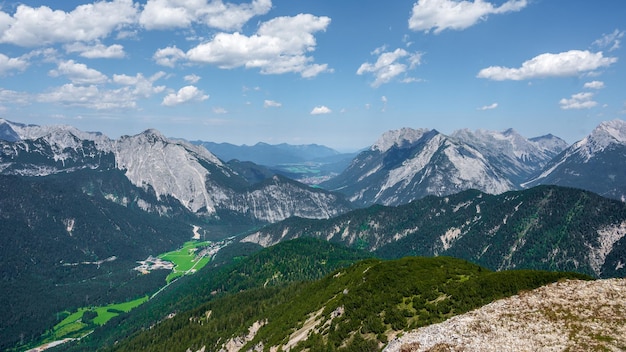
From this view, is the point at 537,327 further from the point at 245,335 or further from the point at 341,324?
the point at 245,335

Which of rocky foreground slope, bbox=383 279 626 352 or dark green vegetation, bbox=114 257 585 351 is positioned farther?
dark green vegetation, bbox=114 257 585 351

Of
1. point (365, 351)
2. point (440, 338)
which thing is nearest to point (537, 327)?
point (440, 338)

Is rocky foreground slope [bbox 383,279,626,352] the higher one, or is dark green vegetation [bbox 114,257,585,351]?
rocky foreground slope [bbox 383,279,626,352]

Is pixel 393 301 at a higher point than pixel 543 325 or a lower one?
lower

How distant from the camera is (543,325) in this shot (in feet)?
184

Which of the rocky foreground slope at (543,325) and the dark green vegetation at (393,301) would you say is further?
the dark green vegetation at (393,301)

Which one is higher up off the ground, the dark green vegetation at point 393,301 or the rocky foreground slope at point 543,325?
the rocky foreground slope at point 543,325

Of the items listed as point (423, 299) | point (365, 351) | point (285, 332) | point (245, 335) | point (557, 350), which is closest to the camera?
point (557, 350)

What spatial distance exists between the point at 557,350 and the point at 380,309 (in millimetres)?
43735

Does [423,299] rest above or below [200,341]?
above

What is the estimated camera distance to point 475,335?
56781 mm

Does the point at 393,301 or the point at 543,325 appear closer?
the point at 543,325

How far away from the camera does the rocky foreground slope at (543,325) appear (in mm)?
52688

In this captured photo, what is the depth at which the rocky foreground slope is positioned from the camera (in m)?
52.7
